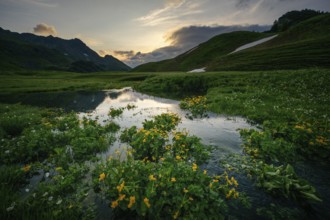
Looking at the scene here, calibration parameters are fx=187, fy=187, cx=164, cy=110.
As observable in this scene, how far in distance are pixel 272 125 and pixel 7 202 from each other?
1284cm

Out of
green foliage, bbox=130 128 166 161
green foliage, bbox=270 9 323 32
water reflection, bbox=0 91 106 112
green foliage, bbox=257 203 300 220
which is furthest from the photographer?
green foliage, bbox=270 9 323 32

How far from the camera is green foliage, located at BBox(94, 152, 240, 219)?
480cm

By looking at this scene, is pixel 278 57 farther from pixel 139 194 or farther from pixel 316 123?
pixel 139 194

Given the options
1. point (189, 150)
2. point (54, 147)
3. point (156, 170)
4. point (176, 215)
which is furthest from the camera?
point (54, 147)

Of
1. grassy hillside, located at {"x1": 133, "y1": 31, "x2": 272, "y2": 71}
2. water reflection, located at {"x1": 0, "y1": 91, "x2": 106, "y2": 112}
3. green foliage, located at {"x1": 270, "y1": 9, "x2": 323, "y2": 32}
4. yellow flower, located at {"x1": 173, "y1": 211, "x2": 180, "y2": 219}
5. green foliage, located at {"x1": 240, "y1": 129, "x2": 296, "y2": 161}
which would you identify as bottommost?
water reflection, located at {"x1": 0, "y1": 91, "x2": 106, "y2": 112}

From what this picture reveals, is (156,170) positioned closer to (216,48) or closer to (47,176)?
(47,176)

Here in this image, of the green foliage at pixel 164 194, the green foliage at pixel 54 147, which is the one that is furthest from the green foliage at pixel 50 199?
the green foliage at pixel 54 147

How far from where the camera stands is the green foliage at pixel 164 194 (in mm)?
4805

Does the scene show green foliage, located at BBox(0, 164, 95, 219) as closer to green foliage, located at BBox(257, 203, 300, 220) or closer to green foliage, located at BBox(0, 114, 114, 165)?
green foliage, located at BBox(0, 114, 114, 165)

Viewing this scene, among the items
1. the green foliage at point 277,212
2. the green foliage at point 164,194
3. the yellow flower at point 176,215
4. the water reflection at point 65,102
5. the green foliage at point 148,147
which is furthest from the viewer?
the water reflection at point 65,102

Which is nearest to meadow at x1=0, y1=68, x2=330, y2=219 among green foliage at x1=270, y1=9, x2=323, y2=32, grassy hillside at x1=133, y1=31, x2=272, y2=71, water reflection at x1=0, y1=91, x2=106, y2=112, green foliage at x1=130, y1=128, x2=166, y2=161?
green foliage at x1=130, y1=128, x2=166, y2=161

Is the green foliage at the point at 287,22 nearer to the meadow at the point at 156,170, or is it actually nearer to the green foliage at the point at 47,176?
the meadow at the point at 156,170

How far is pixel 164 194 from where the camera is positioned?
5031 millimetres

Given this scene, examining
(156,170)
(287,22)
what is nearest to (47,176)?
(156,170)
